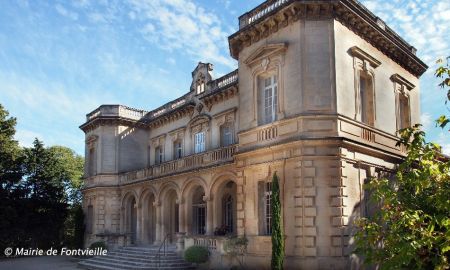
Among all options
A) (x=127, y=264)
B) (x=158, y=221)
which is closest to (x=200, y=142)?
(x=158, y=221)

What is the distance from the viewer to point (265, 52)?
713 inches

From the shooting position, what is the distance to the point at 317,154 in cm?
1585

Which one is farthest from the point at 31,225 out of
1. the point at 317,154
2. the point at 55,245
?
the point at 317,154

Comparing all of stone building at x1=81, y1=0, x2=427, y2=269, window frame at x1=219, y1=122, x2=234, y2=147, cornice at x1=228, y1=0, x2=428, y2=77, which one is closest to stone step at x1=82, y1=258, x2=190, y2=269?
stone building at x1=81, y1=0, x2=427, y2=269

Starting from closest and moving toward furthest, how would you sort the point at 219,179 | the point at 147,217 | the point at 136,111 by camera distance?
the point at 219,179 < the point at 147,217 < the point at 136,111

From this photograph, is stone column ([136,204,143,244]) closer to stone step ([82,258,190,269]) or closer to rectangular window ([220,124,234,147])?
stone step ([82,258,190,269])

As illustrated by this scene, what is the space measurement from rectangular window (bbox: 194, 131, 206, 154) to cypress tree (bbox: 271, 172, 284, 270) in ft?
37.8

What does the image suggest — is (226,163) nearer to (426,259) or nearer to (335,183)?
(335,183)

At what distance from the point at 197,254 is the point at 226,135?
26.5ft

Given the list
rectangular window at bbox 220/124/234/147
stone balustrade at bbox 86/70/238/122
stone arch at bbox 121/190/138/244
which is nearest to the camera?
rectangular window at bbox 220/124/234/147

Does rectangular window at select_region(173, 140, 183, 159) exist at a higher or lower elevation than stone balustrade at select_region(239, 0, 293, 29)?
lower

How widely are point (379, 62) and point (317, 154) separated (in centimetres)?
567

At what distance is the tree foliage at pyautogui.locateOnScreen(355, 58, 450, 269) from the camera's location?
25.7ft

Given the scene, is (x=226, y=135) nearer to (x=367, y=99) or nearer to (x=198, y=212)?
(x=198, y=212)
